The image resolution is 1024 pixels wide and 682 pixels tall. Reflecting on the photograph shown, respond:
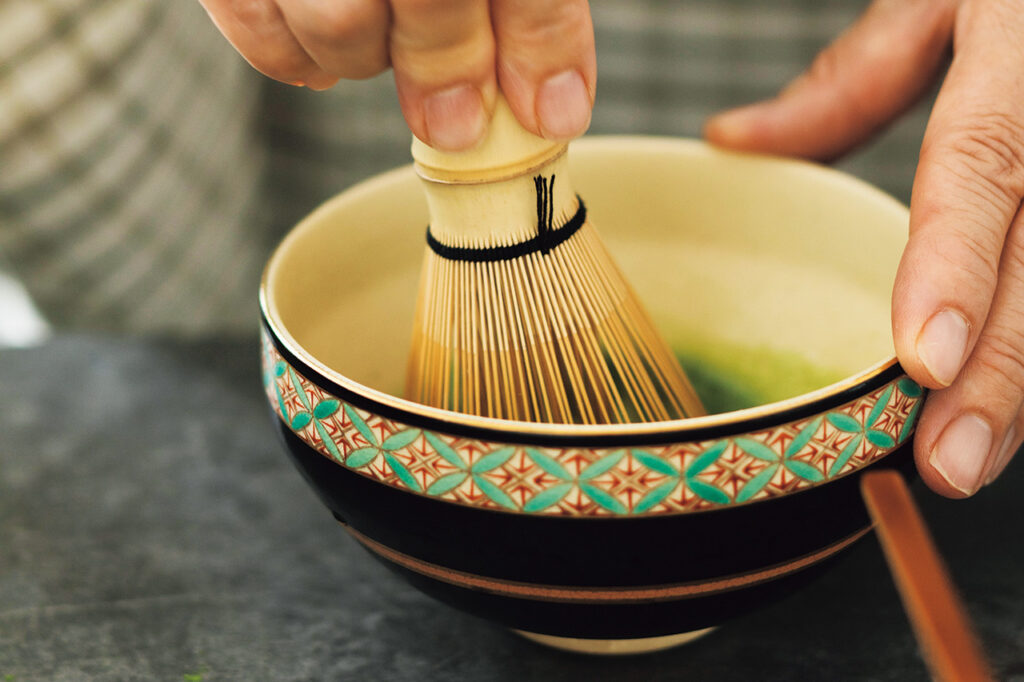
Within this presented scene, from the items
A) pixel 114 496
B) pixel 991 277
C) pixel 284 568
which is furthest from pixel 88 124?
pixel 991 277

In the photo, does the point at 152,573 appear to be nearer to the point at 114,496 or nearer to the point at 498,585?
the point at 114,496

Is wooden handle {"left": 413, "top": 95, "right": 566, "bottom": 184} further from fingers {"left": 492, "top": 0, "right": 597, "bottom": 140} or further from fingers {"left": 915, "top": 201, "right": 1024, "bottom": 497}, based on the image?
fingers {"left": 915, "top": 201, "right": 1024, "bottom": 497}

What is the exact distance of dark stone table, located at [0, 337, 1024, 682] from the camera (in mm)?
408

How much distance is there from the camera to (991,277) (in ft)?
1.22

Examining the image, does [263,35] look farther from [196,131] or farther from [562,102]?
[196,131]

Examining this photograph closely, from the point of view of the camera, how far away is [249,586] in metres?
0.47

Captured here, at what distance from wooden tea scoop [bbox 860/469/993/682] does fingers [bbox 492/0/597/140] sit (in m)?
0.17

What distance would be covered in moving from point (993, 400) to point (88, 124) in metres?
0.83

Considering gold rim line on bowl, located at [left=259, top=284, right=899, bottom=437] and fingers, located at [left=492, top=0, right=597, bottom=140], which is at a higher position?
fingers, located at [left=492, top=0, right=597, bottom=140]

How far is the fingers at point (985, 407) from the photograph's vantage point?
1.11 ft

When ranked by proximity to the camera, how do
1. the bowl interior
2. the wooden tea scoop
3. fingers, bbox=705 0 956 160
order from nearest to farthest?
the wooden tea scoop → the bowl interior → fingers, bbox=705 0 956 160

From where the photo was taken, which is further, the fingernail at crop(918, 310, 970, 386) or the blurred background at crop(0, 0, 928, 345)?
the blurred background at crop(0, 0, 928, 345)

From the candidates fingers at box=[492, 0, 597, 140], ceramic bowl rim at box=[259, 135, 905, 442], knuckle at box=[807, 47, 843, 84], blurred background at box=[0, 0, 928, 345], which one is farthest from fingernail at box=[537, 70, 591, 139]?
blurred background at box=[0, 0, 928, 345]

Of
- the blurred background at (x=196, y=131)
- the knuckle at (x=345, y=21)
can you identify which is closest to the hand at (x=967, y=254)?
the knuckle at (x=345, y=21)
